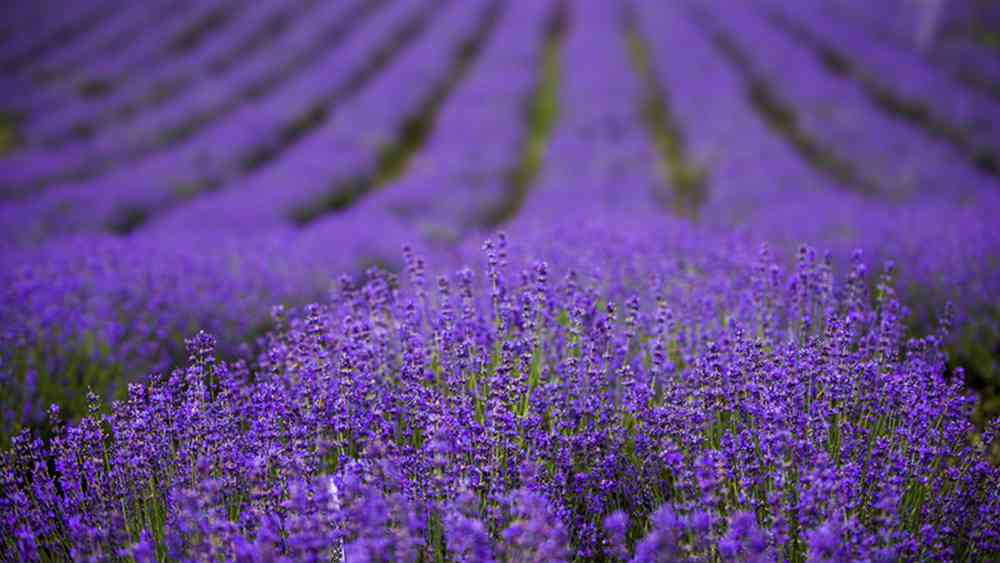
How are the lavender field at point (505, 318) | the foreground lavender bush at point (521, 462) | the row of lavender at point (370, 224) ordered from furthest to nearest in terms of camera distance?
the row of lavender at point (370, 224) → the lavender field at point (505, 318) → the foreground lavender bush at point (521, 462)

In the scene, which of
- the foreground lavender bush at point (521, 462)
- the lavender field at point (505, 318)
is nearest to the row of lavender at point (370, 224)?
the lavender field at point (505, 318)

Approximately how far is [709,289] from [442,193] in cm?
570

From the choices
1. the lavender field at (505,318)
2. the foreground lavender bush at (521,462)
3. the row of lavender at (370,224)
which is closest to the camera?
the foreground lavender bush at (521,462)

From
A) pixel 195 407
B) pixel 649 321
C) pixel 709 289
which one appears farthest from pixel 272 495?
pixel 709 289

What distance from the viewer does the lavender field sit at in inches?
79.7

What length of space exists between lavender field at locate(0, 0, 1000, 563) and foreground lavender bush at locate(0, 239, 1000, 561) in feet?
0.05

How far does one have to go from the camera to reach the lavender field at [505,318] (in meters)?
2.03

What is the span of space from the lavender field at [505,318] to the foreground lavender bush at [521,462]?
0.02 metres

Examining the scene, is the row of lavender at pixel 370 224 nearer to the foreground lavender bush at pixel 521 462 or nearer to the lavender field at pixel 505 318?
the lavender field at pixel 505 318

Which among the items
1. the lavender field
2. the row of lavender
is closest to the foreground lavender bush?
the lavender field

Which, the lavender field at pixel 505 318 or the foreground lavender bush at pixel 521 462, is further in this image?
the lavender field at pixel 505 318

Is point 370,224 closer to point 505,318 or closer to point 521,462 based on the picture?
point 505,318

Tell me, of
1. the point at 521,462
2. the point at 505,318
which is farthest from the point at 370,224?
the point at 521,462

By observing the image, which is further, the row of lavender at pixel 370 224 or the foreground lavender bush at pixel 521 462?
the row of lavender at pixel 370 224
